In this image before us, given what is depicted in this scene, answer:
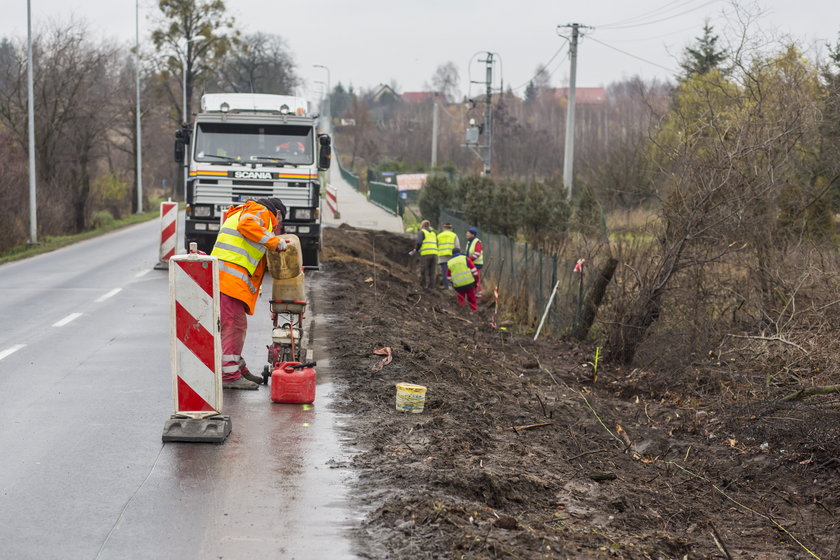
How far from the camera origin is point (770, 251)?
14.3 m

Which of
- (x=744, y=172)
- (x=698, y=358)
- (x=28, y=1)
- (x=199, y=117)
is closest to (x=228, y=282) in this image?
(x=698, y=358)

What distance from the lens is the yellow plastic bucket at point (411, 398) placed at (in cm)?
868

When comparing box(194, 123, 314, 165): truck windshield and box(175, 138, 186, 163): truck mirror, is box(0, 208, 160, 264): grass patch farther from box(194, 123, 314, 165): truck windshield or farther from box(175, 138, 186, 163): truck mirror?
box(194, 123, 314, 165): truck windshield

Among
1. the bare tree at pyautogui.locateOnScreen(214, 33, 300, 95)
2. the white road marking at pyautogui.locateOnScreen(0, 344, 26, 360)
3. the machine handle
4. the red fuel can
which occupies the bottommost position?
the white road marking at pyautogui.locateOnScreen(0, 344, 26, 360)

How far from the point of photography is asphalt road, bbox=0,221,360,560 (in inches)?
214

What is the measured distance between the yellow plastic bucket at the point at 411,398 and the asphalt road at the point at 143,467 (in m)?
0.63

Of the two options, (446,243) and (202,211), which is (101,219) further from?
(202,211)

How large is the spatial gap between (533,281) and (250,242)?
39.8ft

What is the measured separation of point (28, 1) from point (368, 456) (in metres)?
25.4

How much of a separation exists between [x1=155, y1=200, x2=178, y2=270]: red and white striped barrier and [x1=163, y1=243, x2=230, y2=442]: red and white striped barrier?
1399 cm

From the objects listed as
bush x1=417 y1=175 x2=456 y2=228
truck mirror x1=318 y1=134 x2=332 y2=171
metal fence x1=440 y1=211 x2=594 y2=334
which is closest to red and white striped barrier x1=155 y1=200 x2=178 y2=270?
truck mirror x1=318 y1=134 x2=332 y2=171

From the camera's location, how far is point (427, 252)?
939 inches

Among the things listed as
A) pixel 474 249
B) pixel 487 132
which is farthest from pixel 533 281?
pixel 487 132

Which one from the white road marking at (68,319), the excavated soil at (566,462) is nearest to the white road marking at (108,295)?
the white road marking at (68,319)
